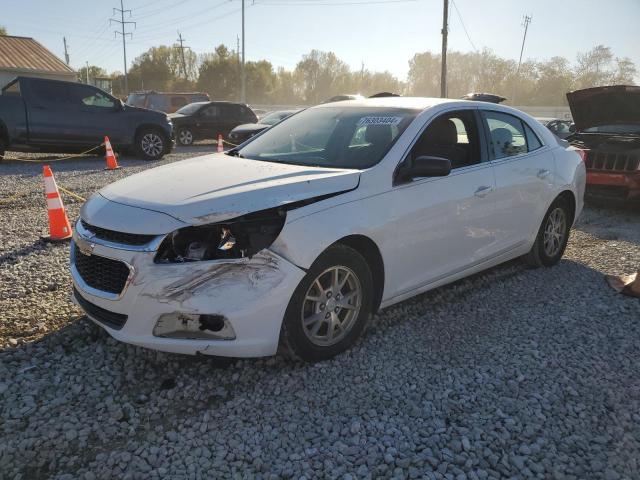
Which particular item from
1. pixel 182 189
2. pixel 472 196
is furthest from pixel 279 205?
pixel 472 196

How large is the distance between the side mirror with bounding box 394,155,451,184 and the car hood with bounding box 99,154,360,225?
352 millimetres

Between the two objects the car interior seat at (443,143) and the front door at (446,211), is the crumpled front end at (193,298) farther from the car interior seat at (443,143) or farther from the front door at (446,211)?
the car interior seat at (443,143)

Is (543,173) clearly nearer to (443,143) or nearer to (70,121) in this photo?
(443,143)

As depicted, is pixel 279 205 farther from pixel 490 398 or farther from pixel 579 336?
pixel 579 336

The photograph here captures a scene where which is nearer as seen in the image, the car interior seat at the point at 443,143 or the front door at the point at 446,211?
the front door at the point at 446,211

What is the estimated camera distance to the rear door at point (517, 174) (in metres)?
4.36

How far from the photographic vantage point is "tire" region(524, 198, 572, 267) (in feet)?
16.5

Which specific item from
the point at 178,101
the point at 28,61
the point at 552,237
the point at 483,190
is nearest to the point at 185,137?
the point at 178,101

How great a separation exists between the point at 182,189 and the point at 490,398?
7.10 feet

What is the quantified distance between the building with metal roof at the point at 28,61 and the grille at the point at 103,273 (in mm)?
34240

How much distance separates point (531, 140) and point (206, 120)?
619 inches

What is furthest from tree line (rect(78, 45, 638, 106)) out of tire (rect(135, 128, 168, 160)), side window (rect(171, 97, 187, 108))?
tire (rect(135, 128, 168, 160))

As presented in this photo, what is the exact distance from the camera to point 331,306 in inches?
127

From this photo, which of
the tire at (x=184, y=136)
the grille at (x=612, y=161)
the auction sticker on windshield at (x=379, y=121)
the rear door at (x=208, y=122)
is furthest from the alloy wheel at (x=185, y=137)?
the auction sticker on windshield at (x=379, y=121)
